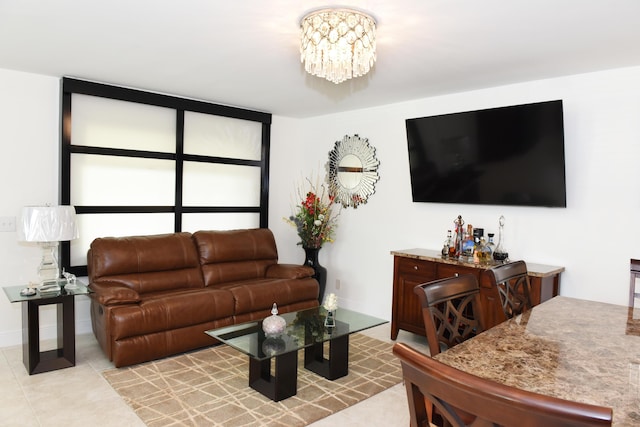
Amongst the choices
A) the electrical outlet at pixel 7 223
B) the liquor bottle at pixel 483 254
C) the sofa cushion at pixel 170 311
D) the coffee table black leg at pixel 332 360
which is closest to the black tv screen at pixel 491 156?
the liquor bottle at pixel 483 254

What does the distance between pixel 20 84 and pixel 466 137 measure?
3.97 m

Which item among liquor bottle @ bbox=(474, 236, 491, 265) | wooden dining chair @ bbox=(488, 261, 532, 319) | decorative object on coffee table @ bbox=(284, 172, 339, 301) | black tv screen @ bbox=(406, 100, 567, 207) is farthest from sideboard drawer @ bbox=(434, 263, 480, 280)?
decorative object on coffee table @ bbox=(284, 172, 339, 301)

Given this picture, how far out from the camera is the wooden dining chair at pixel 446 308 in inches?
63.5

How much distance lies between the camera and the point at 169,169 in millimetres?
4695

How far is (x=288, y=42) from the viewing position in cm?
285

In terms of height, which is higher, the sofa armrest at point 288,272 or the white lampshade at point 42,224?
the white lampshade at point 42,224

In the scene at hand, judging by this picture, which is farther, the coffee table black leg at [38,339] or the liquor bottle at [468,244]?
the liquor bottle at [468,244]

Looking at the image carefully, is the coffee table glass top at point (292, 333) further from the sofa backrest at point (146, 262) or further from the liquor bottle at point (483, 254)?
the sofa backrest at point (146, 262)

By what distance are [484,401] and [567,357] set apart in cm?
81

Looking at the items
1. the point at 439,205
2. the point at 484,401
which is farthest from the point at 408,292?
the point at 484,401

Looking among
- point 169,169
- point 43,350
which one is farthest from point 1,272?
point 169,169

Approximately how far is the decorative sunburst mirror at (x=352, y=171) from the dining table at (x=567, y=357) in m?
3.19

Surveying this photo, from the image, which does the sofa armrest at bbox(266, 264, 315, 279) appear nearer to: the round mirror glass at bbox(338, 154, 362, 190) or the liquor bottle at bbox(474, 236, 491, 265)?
the round mirror glass at bbox(338, 154, 362, 190)

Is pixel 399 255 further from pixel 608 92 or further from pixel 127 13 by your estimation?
pixel 127 13
